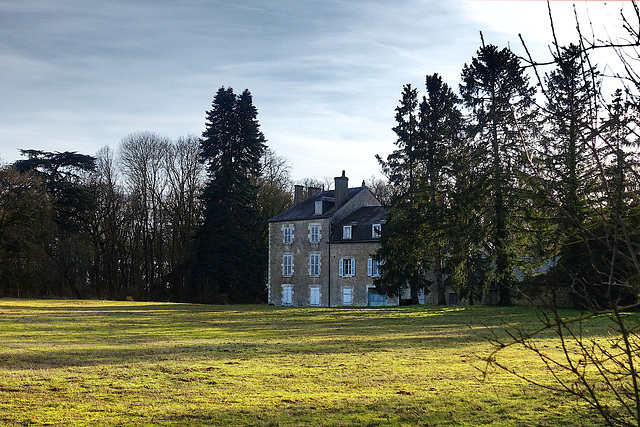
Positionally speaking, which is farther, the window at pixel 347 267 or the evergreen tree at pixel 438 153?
the window at pixel 347 267

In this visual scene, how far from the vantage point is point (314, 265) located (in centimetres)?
5191

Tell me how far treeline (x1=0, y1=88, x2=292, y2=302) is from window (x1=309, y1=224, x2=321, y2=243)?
14.6 ft

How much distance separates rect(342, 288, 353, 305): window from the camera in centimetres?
4984

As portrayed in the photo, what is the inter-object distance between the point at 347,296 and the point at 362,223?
528cm

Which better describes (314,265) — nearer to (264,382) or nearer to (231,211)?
(231,211)

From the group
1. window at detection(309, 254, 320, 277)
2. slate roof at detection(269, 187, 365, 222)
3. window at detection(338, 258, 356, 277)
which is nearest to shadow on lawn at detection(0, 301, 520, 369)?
window at detection(338, 258, 356, 277)

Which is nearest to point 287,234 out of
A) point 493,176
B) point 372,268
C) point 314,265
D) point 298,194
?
point 314,265

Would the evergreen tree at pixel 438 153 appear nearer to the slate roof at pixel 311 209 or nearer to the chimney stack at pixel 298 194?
the slate roof at pixel 311 209

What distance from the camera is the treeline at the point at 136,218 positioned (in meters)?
46.1

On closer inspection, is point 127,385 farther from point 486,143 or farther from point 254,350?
point 486,143

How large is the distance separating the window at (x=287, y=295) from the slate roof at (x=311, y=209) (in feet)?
16.8

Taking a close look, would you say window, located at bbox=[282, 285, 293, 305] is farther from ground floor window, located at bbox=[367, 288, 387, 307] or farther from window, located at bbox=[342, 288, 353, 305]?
ground floor window, located at bbox=[367, 288, 387, 307]

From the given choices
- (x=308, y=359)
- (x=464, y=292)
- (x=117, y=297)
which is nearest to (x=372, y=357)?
(x=308, y=359)

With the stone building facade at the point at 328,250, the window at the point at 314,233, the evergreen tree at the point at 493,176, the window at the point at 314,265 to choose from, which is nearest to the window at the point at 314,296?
the stone building facade at the point at 328,250
